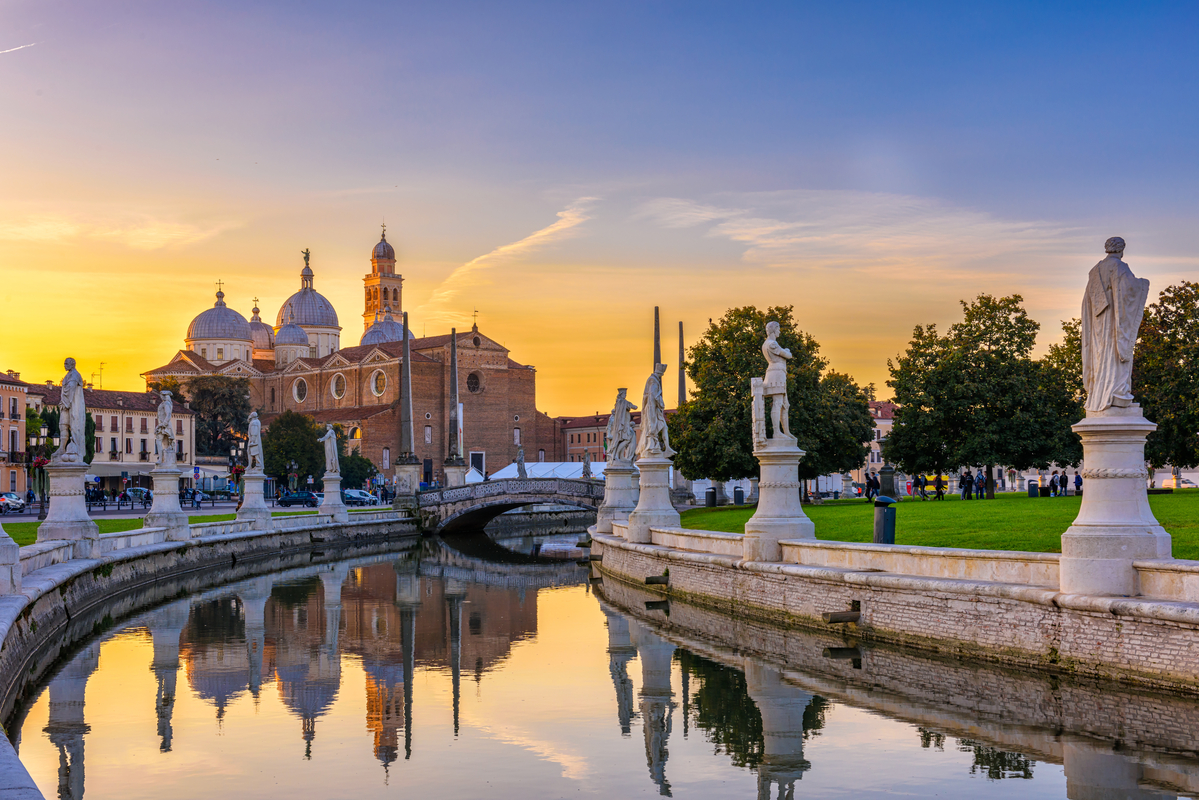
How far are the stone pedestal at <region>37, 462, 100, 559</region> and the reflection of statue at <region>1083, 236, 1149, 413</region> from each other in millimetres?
18727

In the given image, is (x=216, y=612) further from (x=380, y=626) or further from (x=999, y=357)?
(x=999, y=357)

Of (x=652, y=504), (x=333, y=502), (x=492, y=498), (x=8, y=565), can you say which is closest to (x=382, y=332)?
(x=492, y=498)

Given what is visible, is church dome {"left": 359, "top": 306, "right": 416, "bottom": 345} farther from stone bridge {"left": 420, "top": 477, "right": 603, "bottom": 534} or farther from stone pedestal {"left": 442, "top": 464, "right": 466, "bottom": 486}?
stone bridge {"left": 420, "top": 477, "right": 603, "bottom": 534}

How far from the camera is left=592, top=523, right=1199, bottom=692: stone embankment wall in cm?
1219

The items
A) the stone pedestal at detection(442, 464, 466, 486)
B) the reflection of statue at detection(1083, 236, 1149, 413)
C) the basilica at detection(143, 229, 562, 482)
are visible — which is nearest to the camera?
the reflection of statue at detection(1083, 236, 1149, 413)

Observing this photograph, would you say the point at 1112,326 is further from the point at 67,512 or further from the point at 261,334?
the point at 261,334

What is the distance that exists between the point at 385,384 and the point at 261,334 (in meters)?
39.4

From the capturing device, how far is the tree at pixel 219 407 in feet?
392

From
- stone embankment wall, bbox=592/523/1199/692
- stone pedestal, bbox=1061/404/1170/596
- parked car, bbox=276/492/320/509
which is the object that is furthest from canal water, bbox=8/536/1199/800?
parked car, bbox=276/492/320/509

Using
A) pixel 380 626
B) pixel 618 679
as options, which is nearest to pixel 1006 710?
pixel 618 679

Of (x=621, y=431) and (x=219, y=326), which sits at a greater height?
(x=219, y=326)

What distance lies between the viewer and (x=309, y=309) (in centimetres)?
14550

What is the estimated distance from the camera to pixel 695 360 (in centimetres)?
4800

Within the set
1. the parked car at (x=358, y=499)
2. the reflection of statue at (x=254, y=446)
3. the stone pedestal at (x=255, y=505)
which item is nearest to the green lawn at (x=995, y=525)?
the stone pedestal at (x=255, y=505)
